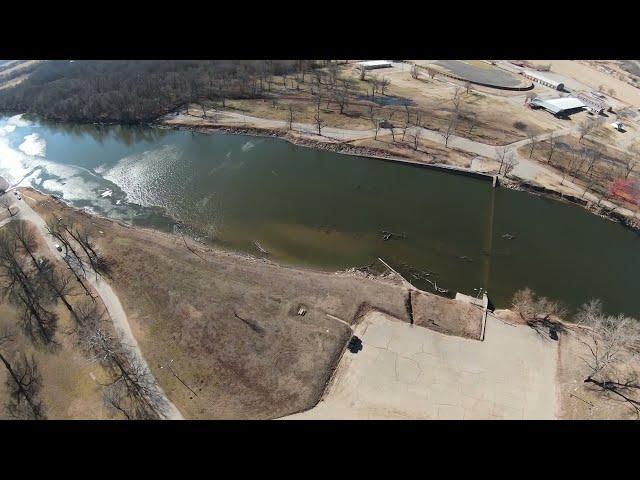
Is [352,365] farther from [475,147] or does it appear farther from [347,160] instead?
[475,147]

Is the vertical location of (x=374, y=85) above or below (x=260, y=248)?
above

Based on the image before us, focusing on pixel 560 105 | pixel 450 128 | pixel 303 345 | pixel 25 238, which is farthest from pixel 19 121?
pixel 560 105

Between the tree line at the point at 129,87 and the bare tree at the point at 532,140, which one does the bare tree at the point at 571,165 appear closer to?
the bare tree at the point at 532,140

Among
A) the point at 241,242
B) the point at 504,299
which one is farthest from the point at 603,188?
the point at 241,242

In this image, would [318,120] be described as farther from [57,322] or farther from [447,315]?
[57,322]

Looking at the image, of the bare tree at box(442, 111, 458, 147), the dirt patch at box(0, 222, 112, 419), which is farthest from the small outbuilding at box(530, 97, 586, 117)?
the dirt patch at box(0, 222, 112, 419)

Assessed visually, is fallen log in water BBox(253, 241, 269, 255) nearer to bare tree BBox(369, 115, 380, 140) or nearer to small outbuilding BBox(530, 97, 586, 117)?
bare tree BBox(369, 115, 380, 140)

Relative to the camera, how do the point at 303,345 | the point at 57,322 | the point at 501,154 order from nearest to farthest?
the point at 303,345 → the point at 57,322 → the point at 501,154
